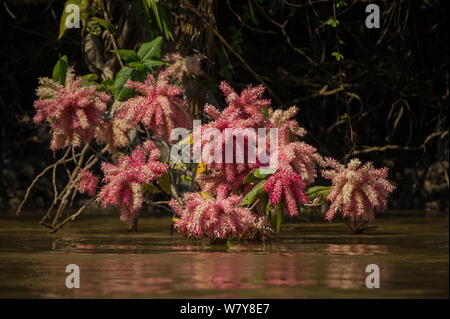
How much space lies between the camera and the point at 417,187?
8219mm

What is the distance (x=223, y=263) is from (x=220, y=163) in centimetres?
103

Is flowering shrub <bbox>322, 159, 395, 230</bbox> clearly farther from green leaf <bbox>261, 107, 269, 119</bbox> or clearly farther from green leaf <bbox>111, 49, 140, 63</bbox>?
green leaf <bbox>111, 49, 140, 63</bbox>

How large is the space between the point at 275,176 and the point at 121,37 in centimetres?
217

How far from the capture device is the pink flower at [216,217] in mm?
4845

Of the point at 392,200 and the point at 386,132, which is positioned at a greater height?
the point at 386,132

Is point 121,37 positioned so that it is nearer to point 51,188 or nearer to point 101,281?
point 51,188

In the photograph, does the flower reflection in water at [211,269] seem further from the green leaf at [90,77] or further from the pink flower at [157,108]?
the green leaf at [90,77]

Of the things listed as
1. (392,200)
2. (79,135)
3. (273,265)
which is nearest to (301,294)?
(273,265)

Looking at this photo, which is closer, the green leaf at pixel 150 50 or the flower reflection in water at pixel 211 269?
the flower reflection in water at pixel 211 269

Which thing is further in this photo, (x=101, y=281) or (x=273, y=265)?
(x=273, y=265)

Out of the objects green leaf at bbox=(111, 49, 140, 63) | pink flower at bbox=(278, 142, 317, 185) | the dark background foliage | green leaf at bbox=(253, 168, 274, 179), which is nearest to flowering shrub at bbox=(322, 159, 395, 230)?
pink flower at bbox=(278, 142, 317, 185)

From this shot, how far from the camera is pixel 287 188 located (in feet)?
16.0

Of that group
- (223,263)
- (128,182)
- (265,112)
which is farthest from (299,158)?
(223,263)
